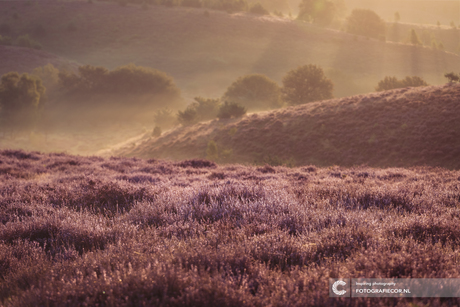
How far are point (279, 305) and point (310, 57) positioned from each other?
88.3 meters

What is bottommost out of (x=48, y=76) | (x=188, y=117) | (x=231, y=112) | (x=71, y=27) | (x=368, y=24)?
(x=188, y=117)

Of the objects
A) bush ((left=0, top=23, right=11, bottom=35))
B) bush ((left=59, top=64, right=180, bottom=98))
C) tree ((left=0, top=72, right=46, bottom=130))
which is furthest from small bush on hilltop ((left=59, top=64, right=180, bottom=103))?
bush ((left=0, top=23, right=11, bottom=35))

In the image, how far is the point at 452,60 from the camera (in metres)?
73.2

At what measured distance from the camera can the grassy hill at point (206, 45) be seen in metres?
71.8

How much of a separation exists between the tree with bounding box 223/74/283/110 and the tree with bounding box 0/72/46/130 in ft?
102

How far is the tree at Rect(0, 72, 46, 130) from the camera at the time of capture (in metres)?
38.4

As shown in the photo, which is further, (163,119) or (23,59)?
(23,59)

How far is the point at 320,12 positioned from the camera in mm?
100875

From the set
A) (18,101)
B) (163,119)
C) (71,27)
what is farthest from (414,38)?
(71,27)

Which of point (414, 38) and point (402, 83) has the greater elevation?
point (414, 38)

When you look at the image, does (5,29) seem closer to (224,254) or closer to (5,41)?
(5,41)

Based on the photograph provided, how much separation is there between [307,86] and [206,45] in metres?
54.9

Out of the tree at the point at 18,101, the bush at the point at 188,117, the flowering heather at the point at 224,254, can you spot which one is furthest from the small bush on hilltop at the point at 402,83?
the tree at the point at 18,101

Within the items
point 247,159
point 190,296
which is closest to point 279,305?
point 190,296
